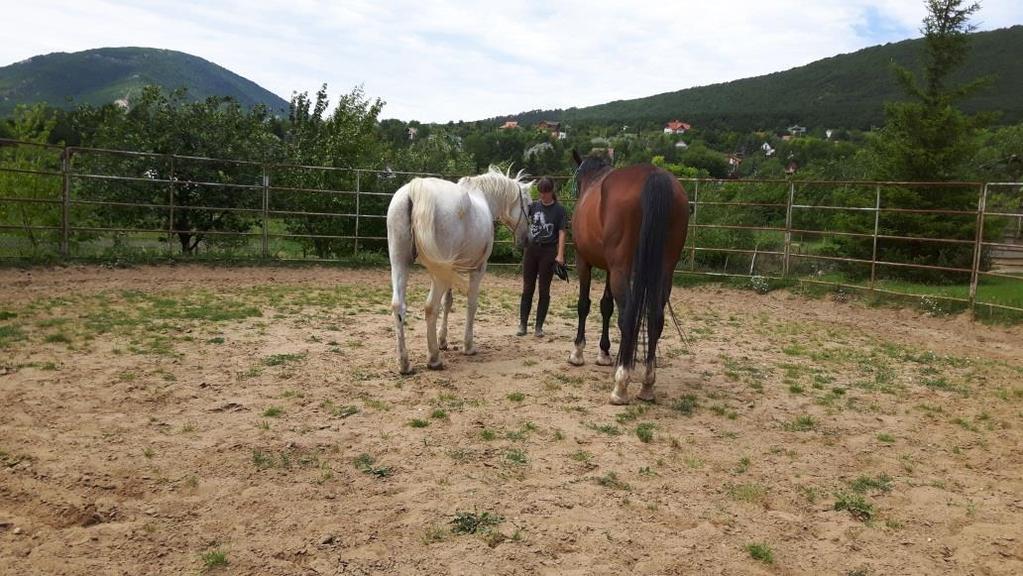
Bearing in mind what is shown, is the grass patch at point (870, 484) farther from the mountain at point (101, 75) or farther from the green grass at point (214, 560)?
the mountain at point (101, 75)

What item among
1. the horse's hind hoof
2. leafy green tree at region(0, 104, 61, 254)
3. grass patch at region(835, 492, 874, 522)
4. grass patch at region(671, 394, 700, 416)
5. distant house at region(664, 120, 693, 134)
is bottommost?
grass patch at region(835, 492, 874, 522)

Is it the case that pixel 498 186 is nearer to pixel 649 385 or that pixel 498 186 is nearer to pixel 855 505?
pixel 649 385

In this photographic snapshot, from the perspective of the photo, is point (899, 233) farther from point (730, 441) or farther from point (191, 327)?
point (191, 327)

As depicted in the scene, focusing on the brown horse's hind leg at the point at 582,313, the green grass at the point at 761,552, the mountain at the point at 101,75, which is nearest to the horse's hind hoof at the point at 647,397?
the brown horse's hind leg at the point at 582,313

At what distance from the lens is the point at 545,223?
6.53 metres

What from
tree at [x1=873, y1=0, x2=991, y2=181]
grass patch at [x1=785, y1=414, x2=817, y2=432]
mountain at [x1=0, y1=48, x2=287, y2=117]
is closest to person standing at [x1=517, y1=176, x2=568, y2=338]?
grass patch at [x1=785, y1=414, x2=817, y2=432]

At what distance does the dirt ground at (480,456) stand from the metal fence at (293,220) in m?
4.27

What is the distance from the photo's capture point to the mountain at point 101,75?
4173 inches

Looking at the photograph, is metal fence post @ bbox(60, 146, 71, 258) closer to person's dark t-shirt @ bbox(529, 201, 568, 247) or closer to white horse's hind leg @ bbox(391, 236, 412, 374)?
white horse's hind leg @ bbox(391, 236, 412, 374)

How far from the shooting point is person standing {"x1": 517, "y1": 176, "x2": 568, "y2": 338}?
21.4 ft

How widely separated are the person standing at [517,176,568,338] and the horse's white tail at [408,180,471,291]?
5.22 feet

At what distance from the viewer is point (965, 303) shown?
332 inches

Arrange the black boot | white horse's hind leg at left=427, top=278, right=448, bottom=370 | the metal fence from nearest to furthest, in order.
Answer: white horse's hind leg at left=427, top=278, right=448, bottom=370
the black boot
the metal fence

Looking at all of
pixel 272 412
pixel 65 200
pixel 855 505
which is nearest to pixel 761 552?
pixel 855 505
